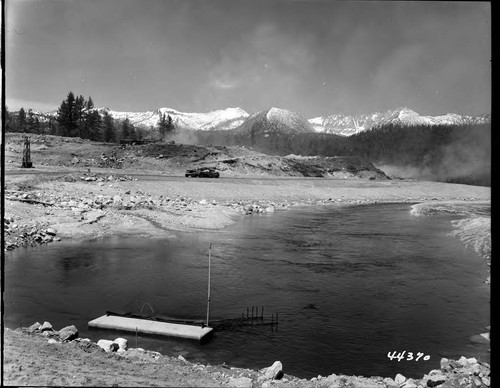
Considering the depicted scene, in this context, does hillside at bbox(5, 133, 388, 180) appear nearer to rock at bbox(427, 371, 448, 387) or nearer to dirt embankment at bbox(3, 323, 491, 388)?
dirt embankment at bbox(3, 323, 491, 388)

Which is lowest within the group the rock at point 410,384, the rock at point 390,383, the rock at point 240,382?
the rock at point 390,383

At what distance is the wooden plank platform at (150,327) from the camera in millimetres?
9477

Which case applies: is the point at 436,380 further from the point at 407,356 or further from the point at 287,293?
the point at 287,293

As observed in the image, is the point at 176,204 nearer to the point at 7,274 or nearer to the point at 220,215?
the point at 220,215

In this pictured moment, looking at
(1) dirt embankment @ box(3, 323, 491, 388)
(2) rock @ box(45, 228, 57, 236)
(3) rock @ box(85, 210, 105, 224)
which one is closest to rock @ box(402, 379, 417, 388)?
(1) dirt embankment @ box(3, 323, 491, 388)

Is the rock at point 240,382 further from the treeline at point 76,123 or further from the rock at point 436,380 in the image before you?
the treeline at point 76,123

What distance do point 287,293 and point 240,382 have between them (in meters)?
6.40

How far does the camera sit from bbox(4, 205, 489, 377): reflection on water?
9.09m

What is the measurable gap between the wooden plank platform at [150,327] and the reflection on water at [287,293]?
189 millimetres

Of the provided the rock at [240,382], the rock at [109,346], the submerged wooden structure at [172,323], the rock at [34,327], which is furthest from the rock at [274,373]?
the rock at [34,327]

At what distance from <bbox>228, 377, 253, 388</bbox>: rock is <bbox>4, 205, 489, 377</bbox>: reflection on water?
120 centimetres

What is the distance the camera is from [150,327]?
972 centimetres
